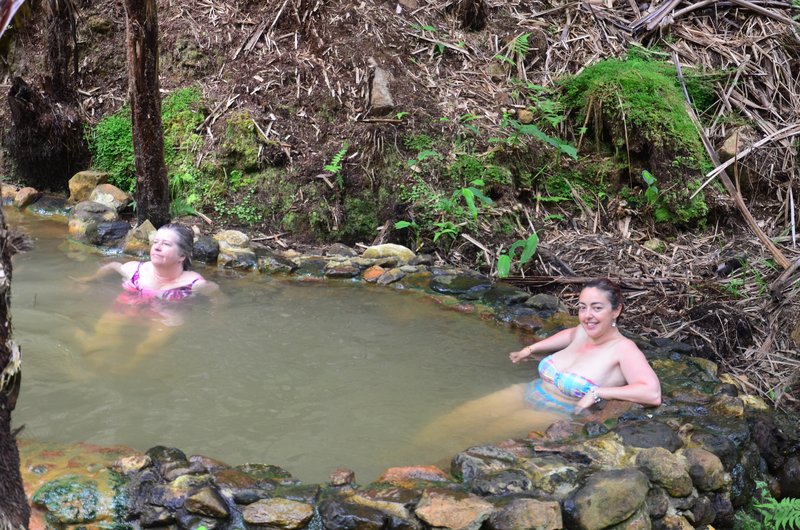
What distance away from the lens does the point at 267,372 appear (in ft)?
14.9

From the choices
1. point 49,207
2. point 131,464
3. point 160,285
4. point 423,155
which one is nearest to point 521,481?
point 131,464

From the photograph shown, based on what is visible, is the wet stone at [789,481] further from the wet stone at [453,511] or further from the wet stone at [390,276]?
the wet stone at [390,276]

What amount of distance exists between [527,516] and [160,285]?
3549mm

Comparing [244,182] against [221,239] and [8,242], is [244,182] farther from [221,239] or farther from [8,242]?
[8,242]

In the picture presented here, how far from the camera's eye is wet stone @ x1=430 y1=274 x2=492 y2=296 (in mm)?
5766

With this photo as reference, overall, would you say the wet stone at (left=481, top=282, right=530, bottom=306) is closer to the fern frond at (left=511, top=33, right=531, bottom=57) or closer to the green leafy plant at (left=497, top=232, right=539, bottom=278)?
the green leafy plant at (left=497, top=232, right=539, bottom=278)

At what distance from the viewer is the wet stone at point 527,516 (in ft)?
10.0

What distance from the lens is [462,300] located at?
5676mm

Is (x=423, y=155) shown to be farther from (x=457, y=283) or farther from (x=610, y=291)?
(x=610, y=291)

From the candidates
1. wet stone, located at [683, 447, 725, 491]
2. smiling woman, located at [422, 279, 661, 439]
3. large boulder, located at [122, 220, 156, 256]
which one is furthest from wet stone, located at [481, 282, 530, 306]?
large boulder, located at [122, 220, 156, 256]

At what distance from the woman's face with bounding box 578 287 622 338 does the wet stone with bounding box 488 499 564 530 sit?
4.83ft

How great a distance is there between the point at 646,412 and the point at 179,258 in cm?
347

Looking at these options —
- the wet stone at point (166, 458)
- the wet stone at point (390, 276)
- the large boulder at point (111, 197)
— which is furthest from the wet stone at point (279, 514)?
the large boulder at point (111, 197)

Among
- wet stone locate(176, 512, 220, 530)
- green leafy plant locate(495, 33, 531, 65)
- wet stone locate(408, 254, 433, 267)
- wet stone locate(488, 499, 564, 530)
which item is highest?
green leafy plant locate(495, 33, 531, 65)
